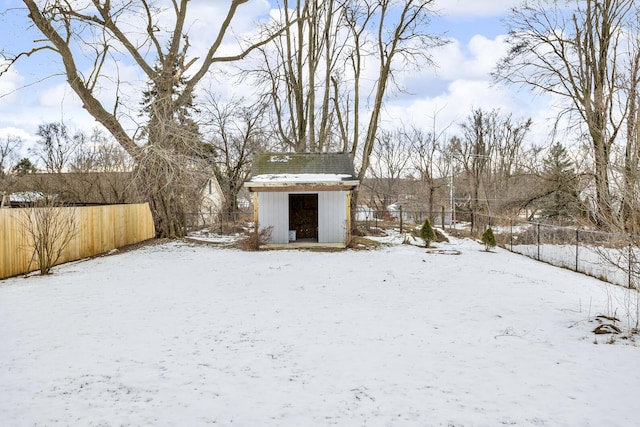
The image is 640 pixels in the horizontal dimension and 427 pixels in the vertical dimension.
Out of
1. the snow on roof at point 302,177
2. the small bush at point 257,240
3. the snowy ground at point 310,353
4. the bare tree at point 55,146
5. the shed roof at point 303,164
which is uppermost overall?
the bare tree at point 55,146

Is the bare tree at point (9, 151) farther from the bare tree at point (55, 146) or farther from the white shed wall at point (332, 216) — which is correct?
the white shed wall at point (332, 216)

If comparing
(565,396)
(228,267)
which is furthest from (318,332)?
(228,267)

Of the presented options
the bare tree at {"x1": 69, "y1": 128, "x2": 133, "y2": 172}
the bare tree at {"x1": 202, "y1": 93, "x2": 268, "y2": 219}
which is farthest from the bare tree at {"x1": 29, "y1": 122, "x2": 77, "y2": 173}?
the bare tree at {"x1": 202, "y1": 93, "x2": 268, "y2": 219}

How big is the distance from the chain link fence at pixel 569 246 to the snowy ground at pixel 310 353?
36.4 inches

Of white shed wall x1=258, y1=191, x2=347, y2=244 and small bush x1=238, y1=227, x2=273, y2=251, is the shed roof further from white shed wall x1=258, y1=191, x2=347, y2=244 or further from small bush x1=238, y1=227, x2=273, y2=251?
small bush x1=238, y1=227, x2=273, y2=251

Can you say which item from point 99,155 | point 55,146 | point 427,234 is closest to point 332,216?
point 427,234

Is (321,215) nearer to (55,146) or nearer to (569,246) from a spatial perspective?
(569,246)

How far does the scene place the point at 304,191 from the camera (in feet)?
47.8

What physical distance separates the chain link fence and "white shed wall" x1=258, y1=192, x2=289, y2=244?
818 centimetres

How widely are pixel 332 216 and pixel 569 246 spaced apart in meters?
7.61

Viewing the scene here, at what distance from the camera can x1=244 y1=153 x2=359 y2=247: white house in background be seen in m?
14.5

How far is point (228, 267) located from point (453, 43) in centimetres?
1651

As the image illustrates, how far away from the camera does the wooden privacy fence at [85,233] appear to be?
9.74 meters

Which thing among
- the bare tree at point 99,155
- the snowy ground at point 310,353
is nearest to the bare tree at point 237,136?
the bare tree at point 99,155
